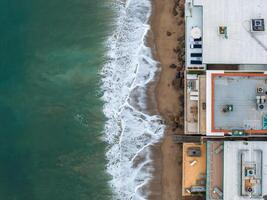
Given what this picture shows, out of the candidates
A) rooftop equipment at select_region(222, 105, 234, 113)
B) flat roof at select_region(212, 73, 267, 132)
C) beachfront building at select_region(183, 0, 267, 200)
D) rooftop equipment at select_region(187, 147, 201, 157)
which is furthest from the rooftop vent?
rooftop equipment at select_region(187, 147, 201, 157)

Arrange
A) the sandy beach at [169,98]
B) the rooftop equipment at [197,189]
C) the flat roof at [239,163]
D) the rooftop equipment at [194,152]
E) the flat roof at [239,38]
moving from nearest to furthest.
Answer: the flat roof at [239,163] < the flat roof at [239,38] < the rooftop equipment at [197,189] < the rooftop equipment at [194,152] < the sandy beach at [169,98]

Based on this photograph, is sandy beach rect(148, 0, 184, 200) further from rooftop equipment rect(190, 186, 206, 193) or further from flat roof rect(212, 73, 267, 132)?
flat roof rect(212, 73, 267, 132)

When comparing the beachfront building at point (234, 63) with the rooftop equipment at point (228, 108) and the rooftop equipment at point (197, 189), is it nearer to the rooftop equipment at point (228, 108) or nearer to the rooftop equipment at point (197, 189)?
the rooftop equipment at point (228, 108)

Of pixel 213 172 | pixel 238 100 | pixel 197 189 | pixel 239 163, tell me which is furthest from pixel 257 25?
pixel 197 189

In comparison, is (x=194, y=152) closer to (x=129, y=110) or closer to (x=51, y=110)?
(x=129, y=110)

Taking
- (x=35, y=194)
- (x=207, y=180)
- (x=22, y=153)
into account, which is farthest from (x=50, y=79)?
(x=207, y=180)

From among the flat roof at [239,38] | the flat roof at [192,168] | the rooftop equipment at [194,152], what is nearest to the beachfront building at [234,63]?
the flat roof at [239,38]

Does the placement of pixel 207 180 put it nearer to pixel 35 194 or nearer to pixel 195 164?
pixel 195 164
